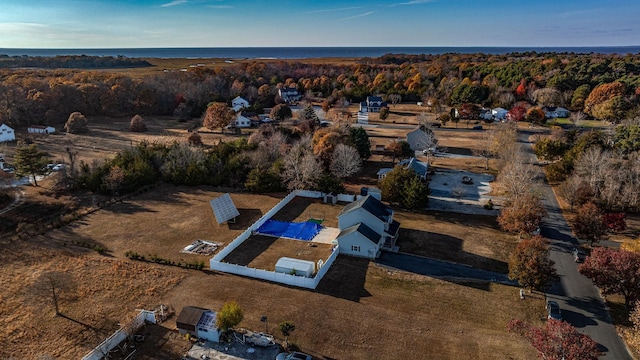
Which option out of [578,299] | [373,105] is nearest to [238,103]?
[373,105]

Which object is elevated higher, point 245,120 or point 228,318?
point 245,120

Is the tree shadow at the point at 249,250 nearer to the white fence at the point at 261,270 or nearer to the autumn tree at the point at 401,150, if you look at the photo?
the white fence at the point at 261,270

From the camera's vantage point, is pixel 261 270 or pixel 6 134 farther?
pixel 6 134

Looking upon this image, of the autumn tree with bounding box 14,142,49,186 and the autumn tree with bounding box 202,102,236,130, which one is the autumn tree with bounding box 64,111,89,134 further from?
the autumn tree with bounding box 14,142,49,186

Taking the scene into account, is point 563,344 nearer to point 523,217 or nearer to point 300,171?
point 523,217

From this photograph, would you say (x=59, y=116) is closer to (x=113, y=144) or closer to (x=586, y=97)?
(x=113, y=144)

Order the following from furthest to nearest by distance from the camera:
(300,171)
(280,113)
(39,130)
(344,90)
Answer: (344,90)
(280,113)
(39,130)
(300,171)

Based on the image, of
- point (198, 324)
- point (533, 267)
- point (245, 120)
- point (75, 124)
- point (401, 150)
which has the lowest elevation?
point (198, 324)

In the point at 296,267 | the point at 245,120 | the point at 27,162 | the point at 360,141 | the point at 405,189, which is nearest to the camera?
the point at 296,267
